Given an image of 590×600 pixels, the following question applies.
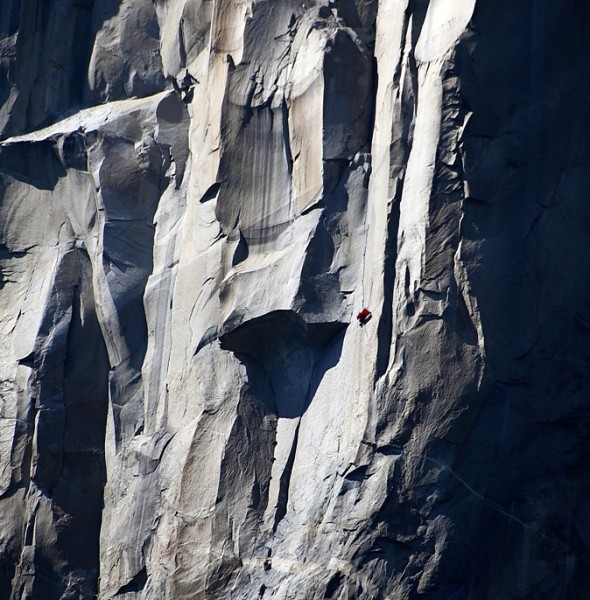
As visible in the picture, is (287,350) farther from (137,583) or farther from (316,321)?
(137,583)

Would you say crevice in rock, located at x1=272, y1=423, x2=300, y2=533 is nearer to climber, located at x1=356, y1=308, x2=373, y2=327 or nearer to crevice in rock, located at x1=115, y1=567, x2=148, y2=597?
climber, located at x1=356, y1=308, x2=373, y2=327

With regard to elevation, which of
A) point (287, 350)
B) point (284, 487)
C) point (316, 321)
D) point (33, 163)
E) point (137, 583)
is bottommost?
point (137, 583)

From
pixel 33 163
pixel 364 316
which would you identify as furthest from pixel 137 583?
pixel 33 163

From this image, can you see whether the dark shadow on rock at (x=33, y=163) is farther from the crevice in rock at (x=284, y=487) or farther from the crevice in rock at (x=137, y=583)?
the crevice in rock at (x=284, y=487)

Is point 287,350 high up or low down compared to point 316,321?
down

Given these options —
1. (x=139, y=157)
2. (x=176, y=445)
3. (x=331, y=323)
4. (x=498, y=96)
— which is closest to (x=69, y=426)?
(x=176, y=445)

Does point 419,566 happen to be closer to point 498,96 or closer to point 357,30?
point 498,96

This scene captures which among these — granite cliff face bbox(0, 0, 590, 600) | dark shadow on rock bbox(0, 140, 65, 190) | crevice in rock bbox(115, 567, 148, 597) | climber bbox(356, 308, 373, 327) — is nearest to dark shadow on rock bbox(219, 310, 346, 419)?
granite cliff face bbox(0, 0, 590, 600)
